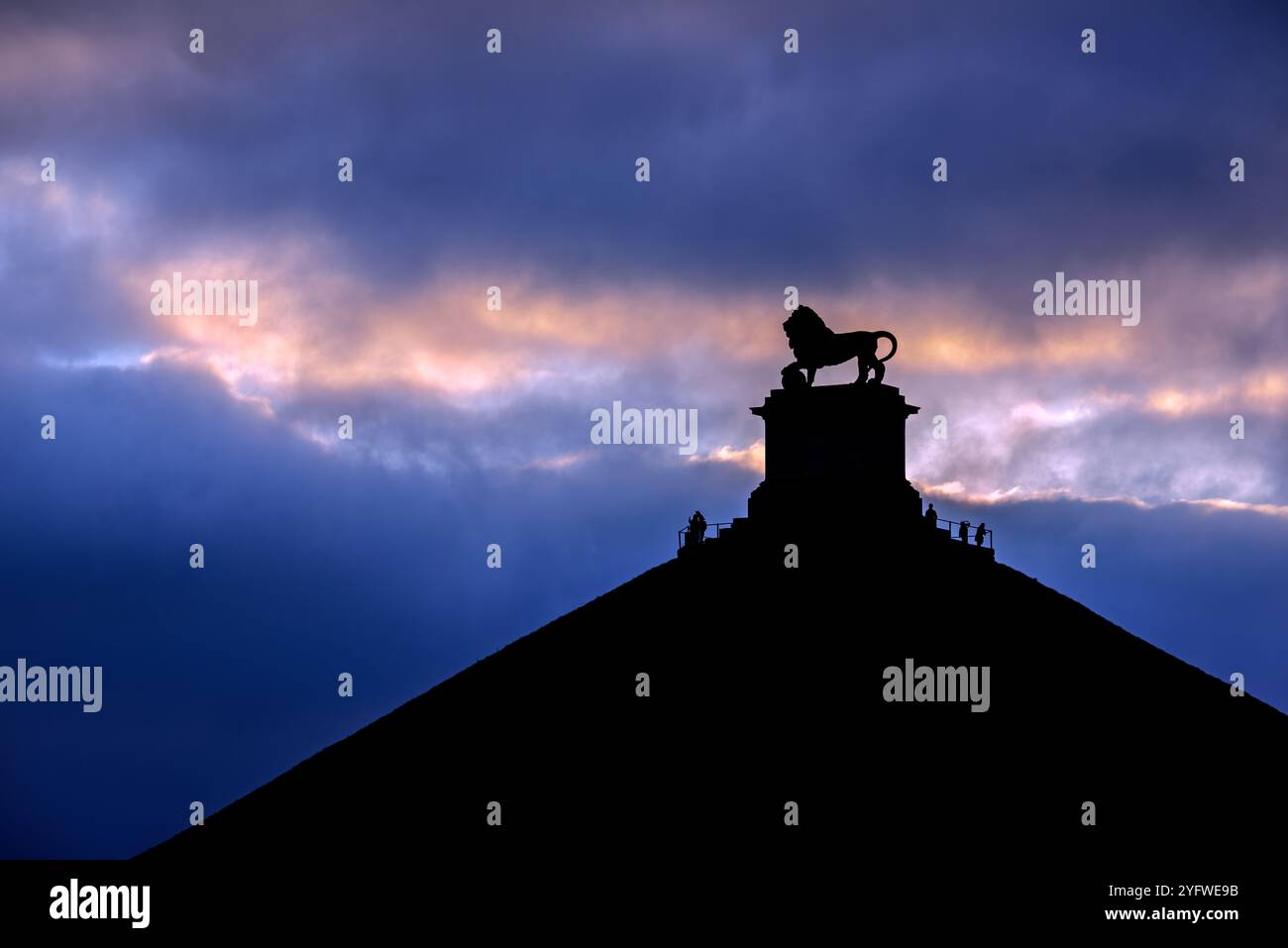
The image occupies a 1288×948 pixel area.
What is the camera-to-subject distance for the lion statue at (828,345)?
46312mm

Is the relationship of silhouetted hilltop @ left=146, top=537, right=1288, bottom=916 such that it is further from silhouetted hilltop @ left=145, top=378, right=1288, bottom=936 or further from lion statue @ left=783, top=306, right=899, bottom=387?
lion statue @ left=783, top=306, right=899, bottom=387

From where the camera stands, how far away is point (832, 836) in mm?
33625

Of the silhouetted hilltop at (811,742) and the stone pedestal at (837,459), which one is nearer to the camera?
the silhouetted hilltop at (811,742)

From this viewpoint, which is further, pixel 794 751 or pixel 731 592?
pixel 731 592

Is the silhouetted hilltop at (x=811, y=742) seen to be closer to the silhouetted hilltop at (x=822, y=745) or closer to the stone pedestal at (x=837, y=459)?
the silhouetted hilltop at (x=822, y=745)

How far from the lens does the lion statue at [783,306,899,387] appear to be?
152 feet

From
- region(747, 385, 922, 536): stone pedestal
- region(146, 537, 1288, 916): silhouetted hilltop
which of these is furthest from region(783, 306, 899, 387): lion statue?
region(146, 537, 1288, 916): silhouetted hilltop

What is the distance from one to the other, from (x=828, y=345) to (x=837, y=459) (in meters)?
3.71

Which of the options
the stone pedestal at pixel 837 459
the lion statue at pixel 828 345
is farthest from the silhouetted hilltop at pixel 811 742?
the lion statue at pixel 828 345

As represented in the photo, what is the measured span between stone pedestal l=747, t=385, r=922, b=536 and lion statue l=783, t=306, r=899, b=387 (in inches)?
29.6

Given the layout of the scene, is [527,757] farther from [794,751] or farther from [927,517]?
[927,517]

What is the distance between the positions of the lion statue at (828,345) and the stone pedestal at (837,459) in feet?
2.47
